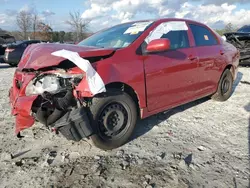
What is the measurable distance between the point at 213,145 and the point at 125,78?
150 cm

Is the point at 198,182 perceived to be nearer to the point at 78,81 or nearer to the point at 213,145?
the point at 213,145

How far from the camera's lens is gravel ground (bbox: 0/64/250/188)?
8.43 ft

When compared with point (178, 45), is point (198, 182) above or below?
below

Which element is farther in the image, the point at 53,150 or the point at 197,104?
the point at 197,104

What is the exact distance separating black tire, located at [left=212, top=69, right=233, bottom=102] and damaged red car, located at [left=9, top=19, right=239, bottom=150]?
1.16 meters

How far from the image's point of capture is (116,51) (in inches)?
123

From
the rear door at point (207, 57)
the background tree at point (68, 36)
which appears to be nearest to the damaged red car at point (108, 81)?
the rear door at point (207, 57)

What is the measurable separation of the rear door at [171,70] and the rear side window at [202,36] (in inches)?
9.3

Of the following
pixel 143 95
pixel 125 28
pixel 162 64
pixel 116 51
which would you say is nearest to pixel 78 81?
pixel 116 51

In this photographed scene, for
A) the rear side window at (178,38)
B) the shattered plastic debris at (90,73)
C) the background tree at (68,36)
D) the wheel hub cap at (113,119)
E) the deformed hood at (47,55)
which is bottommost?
the wheel hub cap at (113,119)

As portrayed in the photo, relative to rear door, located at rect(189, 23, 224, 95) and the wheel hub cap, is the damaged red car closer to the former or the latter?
the wheel hub cap

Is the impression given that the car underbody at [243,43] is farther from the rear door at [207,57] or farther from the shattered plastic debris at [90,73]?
the shattered plastic debris at [90,73]

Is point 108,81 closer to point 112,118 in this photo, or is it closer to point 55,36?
point 112,118

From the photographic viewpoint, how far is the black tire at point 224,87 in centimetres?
516
